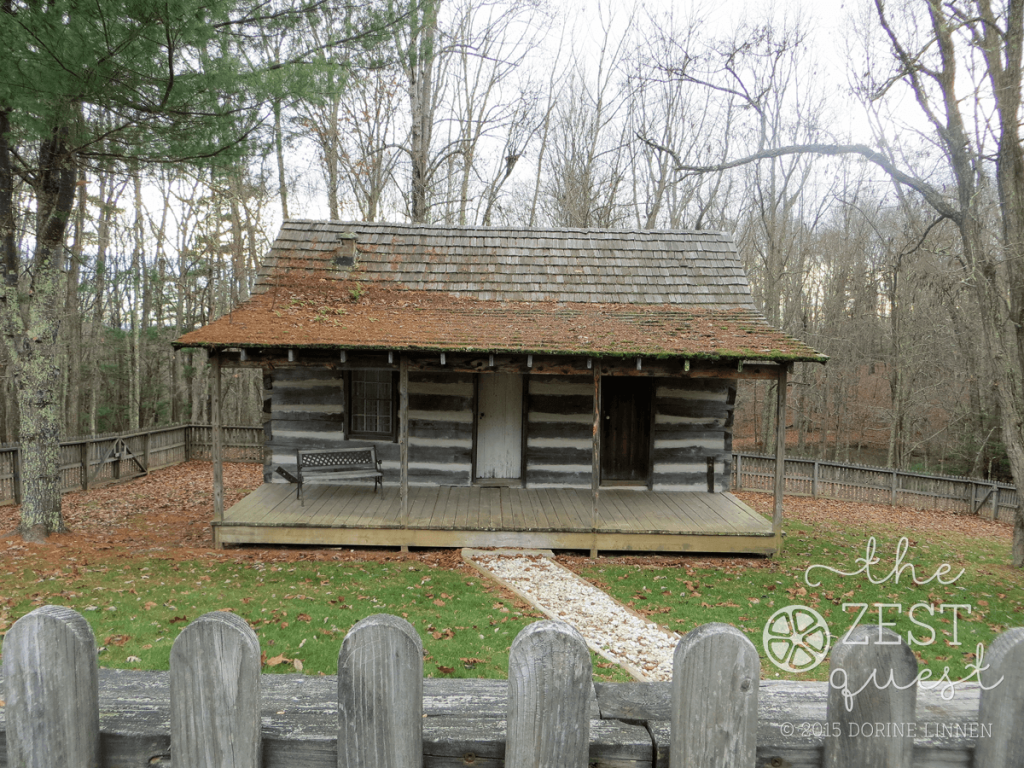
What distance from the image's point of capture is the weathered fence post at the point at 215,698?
1257 mm

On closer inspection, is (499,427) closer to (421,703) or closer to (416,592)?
(416,592)

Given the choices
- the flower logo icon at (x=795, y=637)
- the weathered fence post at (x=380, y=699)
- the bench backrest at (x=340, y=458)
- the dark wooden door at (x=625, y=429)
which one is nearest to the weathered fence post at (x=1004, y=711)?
the weathered fence post at (x=380, y=699)

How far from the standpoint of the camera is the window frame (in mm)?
11430

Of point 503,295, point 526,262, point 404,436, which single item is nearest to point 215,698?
point 404,436

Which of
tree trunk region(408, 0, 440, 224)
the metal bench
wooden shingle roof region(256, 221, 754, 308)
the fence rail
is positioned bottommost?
the fence rail

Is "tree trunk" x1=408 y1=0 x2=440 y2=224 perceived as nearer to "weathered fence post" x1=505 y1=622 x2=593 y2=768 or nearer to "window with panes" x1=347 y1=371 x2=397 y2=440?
"window with panes" x1=347 y1=371 x2=397 y2=440

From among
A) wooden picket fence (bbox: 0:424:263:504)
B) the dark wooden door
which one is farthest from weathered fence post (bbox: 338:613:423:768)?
wooden picket fence (bbox: 0:424:263:504)

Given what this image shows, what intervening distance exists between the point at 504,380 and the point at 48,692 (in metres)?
10.5

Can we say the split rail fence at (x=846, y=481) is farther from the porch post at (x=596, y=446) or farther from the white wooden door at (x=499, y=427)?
the porch post at (x=596, y=446)

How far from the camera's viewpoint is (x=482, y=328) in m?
9.94

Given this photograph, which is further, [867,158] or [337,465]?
[337,465]

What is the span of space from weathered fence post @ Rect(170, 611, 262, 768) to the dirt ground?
770cm

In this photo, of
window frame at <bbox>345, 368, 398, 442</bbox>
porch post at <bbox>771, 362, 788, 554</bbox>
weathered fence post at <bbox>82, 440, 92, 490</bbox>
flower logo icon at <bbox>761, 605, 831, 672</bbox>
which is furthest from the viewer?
weathered fence post at <bbox>82, 440, 92, 490</bbox>

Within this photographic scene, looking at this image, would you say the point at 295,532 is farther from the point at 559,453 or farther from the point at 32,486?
the point at 559,453
